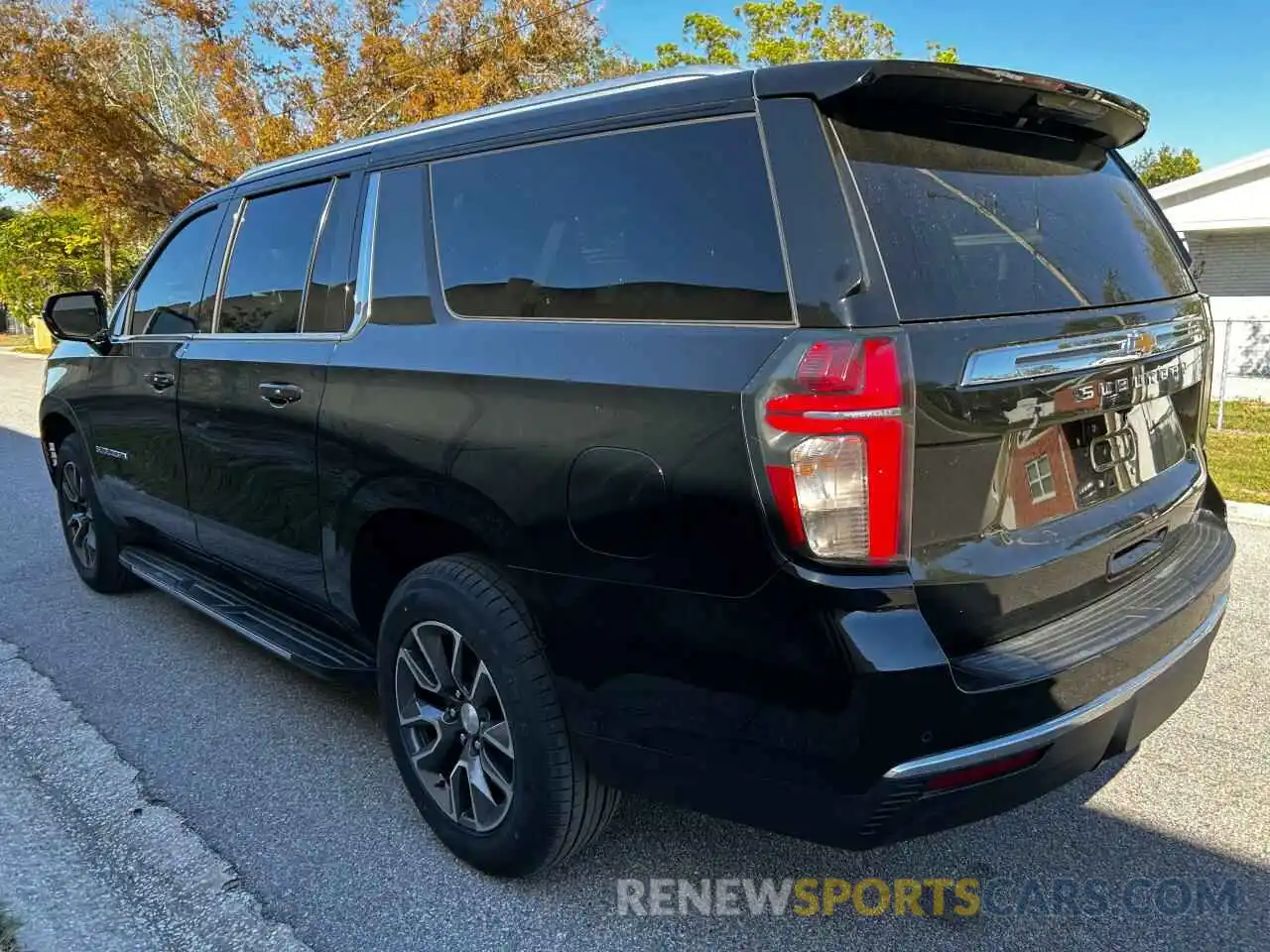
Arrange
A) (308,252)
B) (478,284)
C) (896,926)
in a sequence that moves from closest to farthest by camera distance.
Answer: (896,926), (478,284), (308,252)

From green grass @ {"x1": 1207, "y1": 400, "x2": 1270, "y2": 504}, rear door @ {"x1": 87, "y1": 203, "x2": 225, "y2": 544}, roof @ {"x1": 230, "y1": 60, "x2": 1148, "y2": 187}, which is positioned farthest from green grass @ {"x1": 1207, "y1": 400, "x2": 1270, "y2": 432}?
rear door @ {"x1": 87, "y1": 203, "x2": 225, "y2": 544}

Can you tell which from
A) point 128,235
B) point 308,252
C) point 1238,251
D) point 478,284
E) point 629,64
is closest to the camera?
point 478,284

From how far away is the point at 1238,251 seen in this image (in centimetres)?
1820

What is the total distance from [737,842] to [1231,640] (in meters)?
2.73

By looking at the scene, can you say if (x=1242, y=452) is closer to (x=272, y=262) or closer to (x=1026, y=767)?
(x=1026, y=767)

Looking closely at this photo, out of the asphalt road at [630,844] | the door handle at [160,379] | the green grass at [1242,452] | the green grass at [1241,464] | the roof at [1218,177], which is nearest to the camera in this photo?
the asphalt road at [630,844]

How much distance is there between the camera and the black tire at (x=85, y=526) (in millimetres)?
4953

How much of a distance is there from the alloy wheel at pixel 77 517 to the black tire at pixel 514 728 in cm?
326

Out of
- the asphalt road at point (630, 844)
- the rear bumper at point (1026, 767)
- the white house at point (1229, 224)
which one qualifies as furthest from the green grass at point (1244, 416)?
the rear bumper at point (1026, 767)

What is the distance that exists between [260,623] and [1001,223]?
2832mm

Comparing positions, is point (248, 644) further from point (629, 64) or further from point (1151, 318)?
point (629, 64)

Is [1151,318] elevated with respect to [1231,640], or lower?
elevated

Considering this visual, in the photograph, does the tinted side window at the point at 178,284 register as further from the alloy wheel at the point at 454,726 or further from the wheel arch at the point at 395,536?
the alloy wheel at the point at 454,726

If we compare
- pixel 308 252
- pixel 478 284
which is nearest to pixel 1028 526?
pixel 478 284
